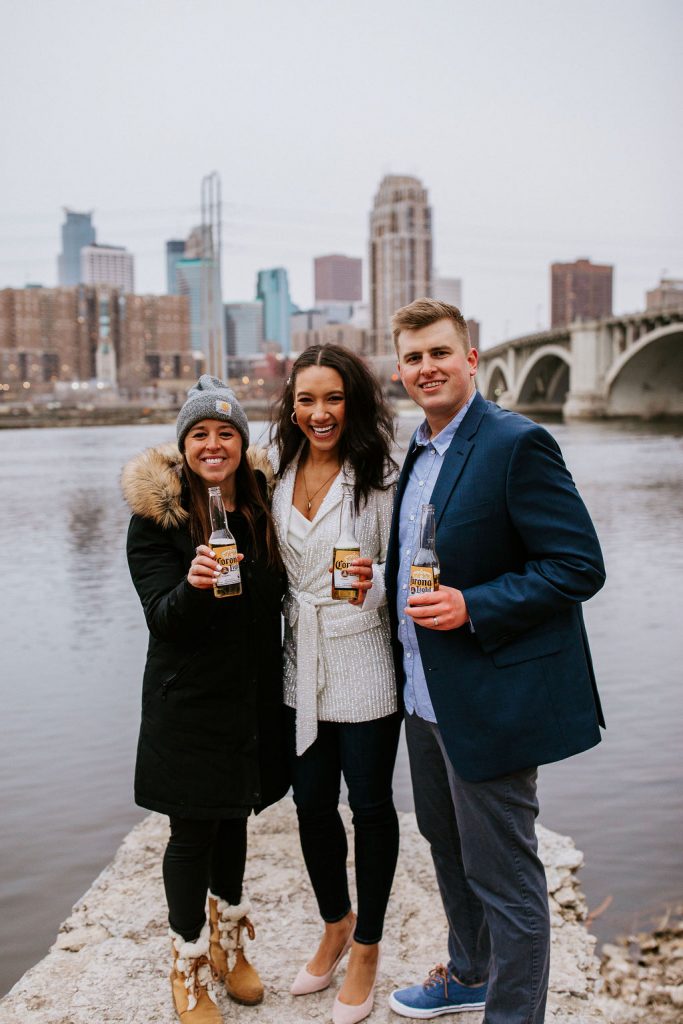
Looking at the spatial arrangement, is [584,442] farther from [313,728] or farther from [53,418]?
[53,418]

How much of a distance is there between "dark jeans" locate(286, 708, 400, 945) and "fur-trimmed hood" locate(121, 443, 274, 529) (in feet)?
2.05

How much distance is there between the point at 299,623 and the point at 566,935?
143cm

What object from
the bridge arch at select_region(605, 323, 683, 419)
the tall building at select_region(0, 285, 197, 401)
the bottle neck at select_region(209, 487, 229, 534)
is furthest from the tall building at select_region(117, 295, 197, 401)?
the bottle neck at select_region(209, 487, 229, 534)

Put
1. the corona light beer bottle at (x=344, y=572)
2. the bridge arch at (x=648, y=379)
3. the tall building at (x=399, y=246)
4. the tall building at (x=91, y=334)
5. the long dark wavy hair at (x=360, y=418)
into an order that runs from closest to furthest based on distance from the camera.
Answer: the corona light beer bottle at (x=344, y=572)
the long dark wavy hair at (x=360, y=418)
the bridge arch at (x=648, y=379)
the tall building at (x=91, y=334)
the tall building at (x=399, y=246)

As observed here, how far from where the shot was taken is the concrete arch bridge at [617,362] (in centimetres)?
4053

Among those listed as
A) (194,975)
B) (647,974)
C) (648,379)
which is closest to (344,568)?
(194,975)

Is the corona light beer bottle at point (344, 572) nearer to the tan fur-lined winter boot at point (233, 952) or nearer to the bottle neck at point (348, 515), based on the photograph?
the bottle neck at point (348, 515)

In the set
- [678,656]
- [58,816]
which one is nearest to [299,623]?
[58,816]

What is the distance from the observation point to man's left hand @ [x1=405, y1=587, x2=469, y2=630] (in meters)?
1.97

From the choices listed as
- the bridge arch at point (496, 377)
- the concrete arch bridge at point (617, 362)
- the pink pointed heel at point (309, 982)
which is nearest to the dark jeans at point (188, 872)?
the pink pointed heel at point (309, 982)

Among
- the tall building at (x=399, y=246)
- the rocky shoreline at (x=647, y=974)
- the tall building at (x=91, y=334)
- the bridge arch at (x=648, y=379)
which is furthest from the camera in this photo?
the tall building at (x=399, y=246)

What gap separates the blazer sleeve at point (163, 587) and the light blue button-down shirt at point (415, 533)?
18.9 inches

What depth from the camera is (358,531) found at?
8.05 feet

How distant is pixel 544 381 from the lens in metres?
57.4
